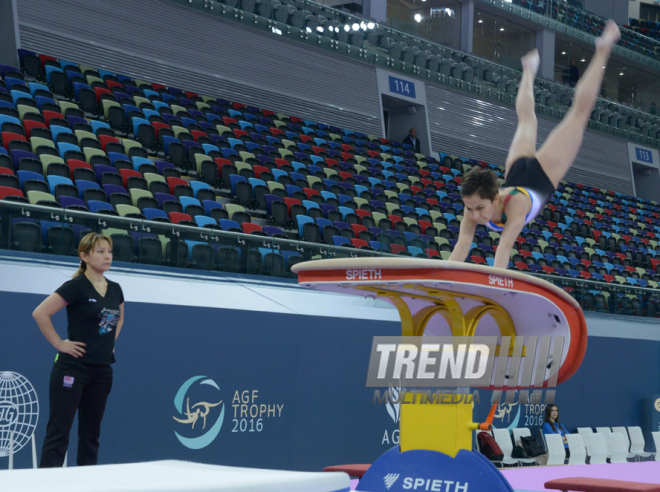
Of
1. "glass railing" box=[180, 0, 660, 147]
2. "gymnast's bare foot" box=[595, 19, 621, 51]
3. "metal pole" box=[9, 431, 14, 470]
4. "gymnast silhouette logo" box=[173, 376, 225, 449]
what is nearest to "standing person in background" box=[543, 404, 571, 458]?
"gymnast silhouette logo" box=[173, 376, 225, 449]

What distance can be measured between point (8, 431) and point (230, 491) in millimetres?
3076

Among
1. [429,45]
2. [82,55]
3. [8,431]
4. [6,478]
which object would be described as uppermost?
[429,45]

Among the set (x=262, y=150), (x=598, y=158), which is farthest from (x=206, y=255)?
(x=598, y=158)

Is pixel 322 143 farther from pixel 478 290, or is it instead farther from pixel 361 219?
pixel 478 290

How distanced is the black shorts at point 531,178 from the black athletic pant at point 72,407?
81.8 inches

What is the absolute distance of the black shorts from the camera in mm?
3215

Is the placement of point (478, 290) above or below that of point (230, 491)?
above

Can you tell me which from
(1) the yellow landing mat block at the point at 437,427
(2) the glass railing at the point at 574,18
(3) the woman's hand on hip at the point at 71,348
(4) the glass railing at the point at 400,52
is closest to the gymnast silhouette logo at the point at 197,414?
(3) the woman's hand on hip at the point at 71,348

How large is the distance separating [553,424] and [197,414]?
4.49m

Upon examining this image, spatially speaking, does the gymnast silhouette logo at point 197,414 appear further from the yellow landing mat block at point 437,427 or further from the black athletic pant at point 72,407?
the yellow landing mat block at point 437,427

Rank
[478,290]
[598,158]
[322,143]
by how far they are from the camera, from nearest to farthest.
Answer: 1. [478,290]
2. [322,143]
3. [598,158]

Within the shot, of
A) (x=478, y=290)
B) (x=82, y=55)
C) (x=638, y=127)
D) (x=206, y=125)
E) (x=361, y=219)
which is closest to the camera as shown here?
(x=478, y=290)

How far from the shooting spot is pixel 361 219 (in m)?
10.0

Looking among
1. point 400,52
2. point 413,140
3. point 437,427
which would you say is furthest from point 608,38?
point 400,52
